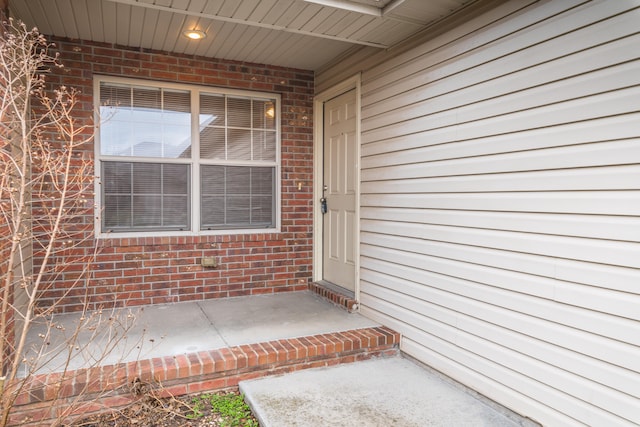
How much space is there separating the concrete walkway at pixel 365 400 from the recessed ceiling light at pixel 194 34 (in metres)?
2.89

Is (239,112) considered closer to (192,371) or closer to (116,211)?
(116,211)

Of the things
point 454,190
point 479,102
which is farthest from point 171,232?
point 479,102

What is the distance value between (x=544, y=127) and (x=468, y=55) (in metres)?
0.78

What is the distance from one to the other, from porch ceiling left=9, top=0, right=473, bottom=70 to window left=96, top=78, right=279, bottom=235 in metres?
0.46

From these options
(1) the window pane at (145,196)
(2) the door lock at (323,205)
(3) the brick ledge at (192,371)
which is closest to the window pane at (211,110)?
(1) the window pane at (145,196)

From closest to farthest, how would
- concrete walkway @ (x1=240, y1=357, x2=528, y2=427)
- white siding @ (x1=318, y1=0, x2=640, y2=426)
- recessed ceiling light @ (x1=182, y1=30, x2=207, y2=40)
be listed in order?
1. white siding @ (x1=318, y1=0, x2=640, y2=426)
2. concrete walkway @ (x1=240, y1=357, x2=528, y2=427)
3. recessed ceiling light @ (x1=182, y1=30, x2=207, y2=40)

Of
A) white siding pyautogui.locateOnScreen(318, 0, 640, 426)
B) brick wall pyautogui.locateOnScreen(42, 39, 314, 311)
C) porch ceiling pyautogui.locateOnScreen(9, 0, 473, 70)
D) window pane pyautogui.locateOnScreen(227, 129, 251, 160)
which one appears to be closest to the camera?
white siding pyautogui.locateOnScreen(318, 0, 640, 426)

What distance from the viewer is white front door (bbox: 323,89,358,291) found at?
415cm

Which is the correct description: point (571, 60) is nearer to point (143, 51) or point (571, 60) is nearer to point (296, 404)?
point (296, 404)

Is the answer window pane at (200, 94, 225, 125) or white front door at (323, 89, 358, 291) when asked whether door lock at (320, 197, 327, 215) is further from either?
window pane at (200, 94, 225, 125)

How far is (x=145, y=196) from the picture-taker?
4.11 m

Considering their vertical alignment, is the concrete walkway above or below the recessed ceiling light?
below

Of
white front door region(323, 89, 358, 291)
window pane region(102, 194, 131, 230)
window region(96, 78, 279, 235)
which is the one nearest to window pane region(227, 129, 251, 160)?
window region(96, 78, 279, 235)

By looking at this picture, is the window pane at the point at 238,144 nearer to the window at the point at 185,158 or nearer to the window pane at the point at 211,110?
the window at the point at 185,158
